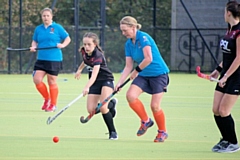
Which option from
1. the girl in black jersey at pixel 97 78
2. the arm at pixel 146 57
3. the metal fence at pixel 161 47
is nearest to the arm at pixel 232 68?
the arm at pixel 146 57

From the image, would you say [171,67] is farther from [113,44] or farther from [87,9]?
[87,9]

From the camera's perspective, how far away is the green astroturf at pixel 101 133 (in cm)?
868

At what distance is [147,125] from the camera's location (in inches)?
392

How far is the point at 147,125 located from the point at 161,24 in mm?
20614

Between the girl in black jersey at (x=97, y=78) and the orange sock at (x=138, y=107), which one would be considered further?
the girl in black jersey at (x=97, y=78)

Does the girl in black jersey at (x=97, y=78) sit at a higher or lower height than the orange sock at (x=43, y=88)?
higher

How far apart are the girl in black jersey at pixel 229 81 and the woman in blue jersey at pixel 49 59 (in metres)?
5.32

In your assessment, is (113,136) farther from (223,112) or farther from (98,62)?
(223,112)

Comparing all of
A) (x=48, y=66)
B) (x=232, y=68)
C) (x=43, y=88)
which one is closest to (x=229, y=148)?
(x=232, y=68)

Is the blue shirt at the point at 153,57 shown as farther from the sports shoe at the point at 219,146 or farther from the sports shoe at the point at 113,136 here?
the sports shoe at the point at 219,146

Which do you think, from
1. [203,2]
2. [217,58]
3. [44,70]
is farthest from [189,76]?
[44,70]

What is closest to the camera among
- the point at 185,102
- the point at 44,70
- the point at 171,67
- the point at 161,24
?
the point at 44,70

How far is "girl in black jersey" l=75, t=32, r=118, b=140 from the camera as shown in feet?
32.7

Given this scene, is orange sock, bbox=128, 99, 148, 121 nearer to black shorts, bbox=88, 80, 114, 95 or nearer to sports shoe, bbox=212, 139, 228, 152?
black shorts, bbox=88, 80, 114, 95
